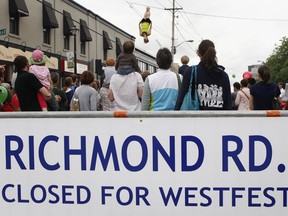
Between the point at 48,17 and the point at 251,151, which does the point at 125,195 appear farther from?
the point at 48,17

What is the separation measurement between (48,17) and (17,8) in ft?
14.2

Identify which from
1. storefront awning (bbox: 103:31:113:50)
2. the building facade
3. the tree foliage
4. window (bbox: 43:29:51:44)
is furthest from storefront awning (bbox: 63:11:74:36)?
the tree foliage

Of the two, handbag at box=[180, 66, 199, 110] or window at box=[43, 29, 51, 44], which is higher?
window at box=[43, 29, 51, 44]

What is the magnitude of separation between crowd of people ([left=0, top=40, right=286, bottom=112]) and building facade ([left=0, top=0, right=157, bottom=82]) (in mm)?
10221

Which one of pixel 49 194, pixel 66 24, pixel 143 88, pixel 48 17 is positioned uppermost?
pixel 66 24

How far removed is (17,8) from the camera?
22266 millimetres

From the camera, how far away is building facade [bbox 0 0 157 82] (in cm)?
2202

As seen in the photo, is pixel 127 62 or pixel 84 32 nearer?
pixel 127 62

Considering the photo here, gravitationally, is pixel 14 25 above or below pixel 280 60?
below

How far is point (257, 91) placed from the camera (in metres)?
5.98

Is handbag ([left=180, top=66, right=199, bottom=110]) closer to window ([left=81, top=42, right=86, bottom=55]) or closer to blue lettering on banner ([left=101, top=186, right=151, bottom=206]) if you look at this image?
blue lettering on banner ([left=101, top=186, right=151, bottom=206])

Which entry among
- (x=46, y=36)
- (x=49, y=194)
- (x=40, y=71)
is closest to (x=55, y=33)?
(x=46, y=36)

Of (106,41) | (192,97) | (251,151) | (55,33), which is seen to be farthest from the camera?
(106,41)

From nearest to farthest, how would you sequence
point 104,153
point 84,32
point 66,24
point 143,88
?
1. point 104,153
2. point 143,88
3. point 66,24
4. point 84,32
